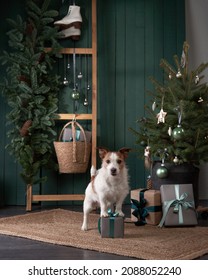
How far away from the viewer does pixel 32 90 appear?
3.75 m

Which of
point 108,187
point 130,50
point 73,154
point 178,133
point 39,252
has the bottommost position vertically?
point 39,252

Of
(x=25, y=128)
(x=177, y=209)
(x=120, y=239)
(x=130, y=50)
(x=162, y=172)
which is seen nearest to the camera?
(x=120, y=239)

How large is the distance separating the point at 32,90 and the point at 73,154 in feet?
2.10

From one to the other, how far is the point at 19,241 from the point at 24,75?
5.52 ft

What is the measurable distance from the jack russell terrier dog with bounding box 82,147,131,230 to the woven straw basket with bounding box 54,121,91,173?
88cm

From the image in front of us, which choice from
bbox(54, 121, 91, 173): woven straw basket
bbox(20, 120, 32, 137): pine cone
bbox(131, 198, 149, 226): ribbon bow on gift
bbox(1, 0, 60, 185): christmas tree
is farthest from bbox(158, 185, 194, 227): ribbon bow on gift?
bbox(20, 120, 32, 137): pine cone

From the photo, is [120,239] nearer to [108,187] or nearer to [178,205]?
[108,187]

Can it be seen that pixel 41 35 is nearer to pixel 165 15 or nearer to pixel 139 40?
pixel 139 40

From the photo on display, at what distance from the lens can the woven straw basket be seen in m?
3.77

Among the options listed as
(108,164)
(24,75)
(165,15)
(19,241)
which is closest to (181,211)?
(108,164)

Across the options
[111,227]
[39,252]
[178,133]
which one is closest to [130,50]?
[178,133]

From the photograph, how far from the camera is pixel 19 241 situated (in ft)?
8.56

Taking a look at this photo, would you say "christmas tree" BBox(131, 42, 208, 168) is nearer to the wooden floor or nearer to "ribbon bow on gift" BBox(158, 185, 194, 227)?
"ribbon bow on gift" BBox(158, 185, 194, 227)

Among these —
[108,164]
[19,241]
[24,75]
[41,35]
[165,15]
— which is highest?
[165,15]
